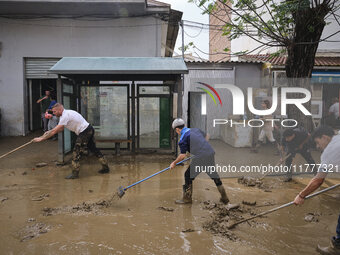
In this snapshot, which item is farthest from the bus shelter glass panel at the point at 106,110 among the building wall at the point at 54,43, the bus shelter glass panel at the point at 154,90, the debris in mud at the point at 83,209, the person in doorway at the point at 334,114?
the person in doorway at the point at 334,114

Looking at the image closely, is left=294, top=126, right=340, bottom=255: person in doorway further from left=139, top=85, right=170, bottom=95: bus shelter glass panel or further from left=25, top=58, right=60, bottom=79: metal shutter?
left=25, top=58, right=60, bottom=79: metal shutter

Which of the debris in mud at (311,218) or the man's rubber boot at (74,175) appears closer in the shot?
the debris in mud at (311,218)

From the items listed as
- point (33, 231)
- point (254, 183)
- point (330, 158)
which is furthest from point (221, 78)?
point (33, 231)

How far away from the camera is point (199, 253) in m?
3.61

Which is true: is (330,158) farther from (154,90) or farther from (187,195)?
(154,90)

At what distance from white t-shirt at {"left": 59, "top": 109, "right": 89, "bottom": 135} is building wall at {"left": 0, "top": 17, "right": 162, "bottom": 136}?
584 centimetres

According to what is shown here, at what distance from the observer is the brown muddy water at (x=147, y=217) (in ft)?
12.4

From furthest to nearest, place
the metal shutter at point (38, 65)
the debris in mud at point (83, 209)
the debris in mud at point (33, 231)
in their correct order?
the metal shutter at point (38, 65), the debris in mud at point (83, 209), the debris in mud at point (33, 231)

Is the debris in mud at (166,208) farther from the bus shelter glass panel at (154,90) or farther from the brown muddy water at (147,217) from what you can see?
the bus shelter glass panel at (154,90)

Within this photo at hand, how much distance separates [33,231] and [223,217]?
271 centimetres

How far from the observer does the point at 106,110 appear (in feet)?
30.3

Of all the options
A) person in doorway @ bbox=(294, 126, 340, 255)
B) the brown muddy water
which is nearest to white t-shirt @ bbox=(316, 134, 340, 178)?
person in doorway @ bbox=(294, 126, 340, 255)

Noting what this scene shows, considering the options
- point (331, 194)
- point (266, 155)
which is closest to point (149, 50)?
point (266, 155)

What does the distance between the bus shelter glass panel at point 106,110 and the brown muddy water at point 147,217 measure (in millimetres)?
2050
